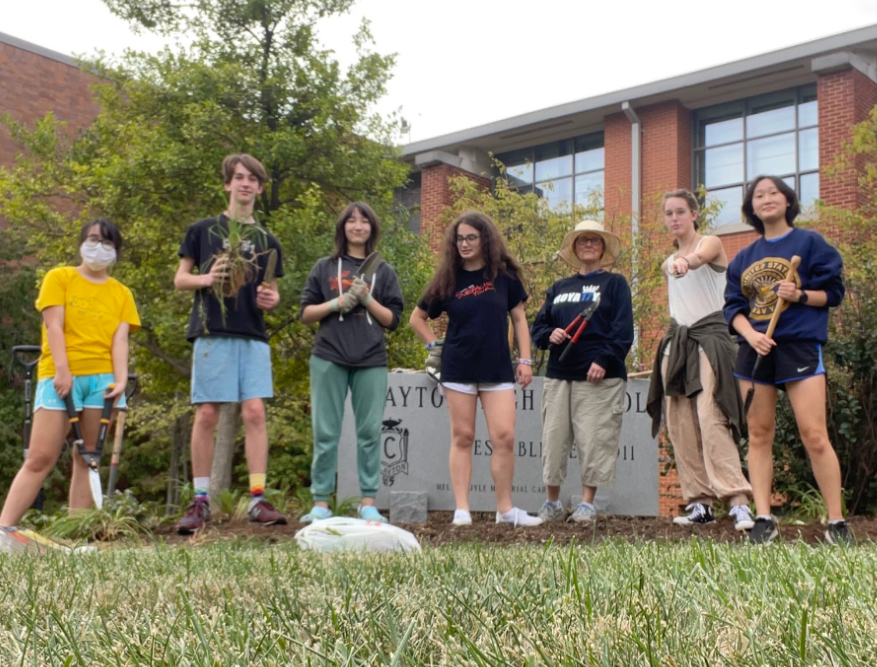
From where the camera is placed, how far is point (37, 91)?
2238 centimetres

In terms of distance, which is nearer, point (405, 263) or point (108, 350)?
point (108, 350)

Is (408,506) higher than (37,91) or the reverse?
the reverse

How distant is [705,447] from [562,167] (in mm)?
19460

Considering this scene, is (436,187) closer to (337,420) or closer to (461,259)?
(461,259)

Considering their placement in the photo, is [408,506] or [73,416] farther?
[408,506]

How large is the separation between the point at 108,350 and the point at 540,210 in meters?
11.8

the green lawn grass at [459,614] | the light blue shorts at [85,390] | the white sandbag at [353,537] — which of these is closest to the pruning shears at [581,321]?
the white sandbag at [353,537]

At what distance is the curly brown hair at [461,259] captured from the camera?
6.75m

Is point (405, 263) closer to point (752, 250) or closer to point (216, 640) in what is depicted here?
point (752, 250)

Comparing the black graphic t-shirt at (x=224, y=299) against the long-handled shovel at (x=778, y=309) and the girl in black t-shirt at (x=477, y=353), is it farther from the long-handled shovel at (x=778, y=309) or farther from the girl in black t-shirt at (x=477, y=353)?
the long-handled shovel at (x=778, y=309)

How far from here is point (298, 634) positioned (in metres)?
1.79

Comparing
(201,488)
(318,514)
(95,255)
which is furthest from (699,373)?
(95,255)

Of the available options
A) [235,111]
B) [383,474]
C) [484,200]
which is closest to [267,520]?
[383,474]

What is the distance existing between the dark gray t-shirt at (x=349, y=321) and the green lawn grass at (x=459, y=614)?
3.49 metres
